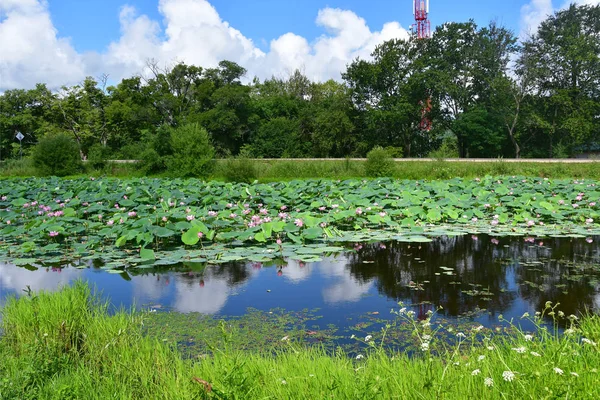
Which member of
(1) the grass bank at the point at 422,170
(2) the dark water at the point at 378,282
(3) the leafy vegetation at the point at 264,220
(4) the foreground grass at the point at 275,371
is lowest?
(2) the dark water at the point at 378,282

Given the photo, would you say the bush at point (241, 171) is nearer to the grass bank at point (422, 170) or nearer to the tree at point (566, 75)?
the grass bank at point (422, 170)

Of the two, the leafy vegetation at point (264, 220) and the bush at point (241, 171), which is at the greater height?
the bush at point (241, 171)

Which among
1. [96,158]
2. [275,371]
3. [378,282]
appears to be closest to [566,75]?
[96,158]

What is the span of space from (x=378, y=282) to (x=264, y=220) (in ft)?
8.72

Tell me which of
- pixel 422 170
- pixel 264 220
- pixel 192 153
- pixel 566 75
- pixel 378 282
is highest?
pixel 566 75

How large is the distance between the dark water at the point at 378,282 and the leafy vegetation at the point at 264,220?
38 cm

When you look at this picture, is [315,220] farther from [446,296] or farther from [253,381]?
[253,381]

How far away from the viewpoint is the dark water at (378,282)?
4113 millimetres

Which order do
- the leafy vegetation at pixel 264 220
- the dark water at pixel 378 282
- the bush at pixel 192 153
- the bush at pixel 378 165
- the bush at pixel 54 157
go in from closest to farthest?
the dark water at pixel 378 282 → the leafy vegetation at pixel 264 220 → the bush at pixel 378 165 → the bush at pixel 192 153 → the bush at pixel 54 157

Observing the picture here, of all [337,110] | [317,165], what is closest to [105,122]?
[337,110]

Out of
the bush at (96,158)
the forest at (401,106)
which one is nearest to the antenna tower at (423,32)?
the forest at (401,106)

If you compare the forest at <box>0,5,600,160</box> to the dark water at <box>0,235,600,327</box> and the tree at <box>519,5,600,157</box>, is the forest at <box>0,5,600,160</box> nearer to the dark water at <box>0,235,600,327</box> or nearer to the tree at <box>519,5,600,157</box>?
the tree at <box>519,5,600,157</box>

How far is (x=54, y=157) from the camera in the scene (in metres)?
20.1

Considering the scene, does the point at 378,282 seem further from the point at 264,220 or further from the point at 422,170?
the point at 422,170
